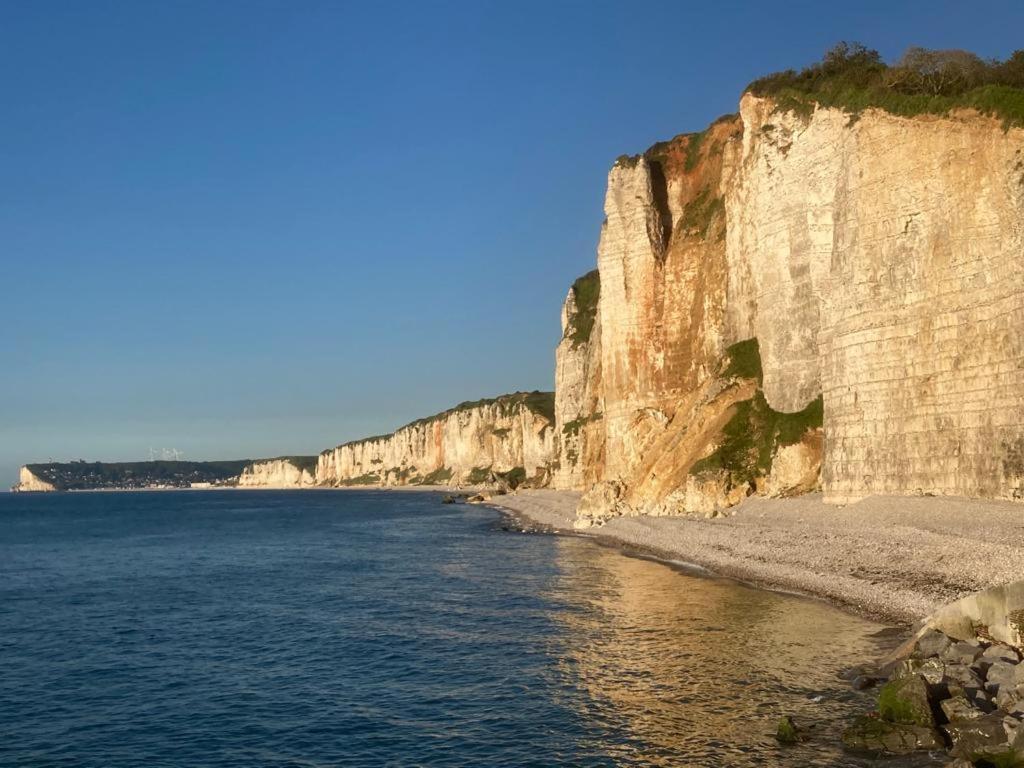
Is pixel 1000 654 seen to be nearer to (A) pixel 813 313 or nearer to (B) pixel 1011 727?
(B) pixel 1011 727

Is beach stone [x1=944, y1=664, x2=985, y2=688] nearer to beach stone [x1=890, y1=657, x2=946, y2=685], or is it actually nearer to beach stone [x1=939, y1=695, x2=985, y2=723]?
beach stone [x1=890, y1=657, x2=946, y2=685]

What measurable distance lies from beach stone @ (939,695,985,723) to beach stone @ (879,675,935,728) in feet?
0.86

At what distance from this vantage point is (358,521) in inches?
3383

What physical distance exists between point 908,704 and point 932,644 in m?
2.80

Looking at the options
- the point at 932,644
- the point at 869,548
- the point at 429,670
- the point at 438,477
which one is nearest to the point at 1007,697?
the point at 932,644

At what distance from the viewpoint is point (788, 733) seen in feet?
47.9

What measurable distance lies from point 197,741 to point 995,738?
1325 centimetres

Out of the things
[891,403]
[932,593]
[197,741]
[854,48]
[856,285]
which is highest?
[854,48]

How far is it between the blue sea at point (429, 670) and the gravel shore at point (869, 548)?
3.99 ft

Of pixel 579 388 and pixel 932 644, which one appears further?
pixel 579 388

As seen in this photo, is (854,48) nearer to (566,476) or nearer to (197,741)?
(197,741)

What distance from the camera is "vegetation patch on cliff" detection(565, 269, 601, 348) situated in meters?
106

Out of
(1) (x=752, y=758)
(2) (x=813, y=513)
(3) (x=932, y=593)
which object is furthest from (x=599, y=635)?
(2) (x=813, y=513)

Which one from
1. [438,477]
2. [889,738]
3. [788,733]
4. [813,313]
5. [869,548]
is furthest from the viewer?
[438,477]
